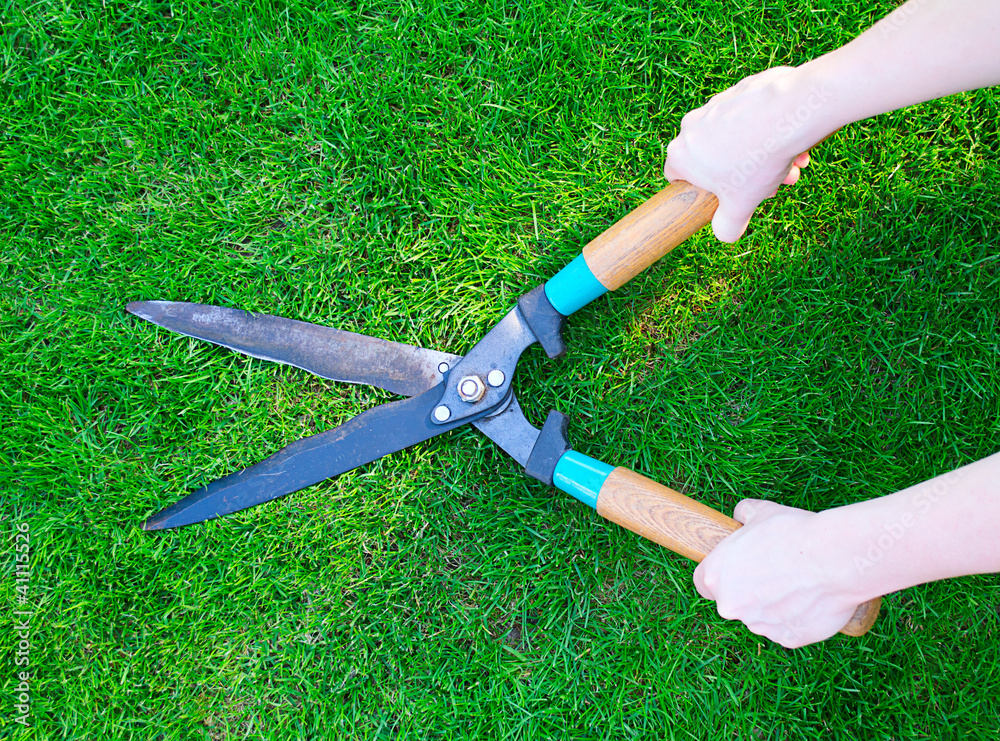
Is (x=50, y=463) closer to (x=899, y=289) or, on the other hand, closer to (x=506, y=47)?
(x=506, y=47)

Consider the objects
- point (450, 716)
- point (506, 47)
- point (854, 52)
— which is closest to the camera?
point (854, 52)

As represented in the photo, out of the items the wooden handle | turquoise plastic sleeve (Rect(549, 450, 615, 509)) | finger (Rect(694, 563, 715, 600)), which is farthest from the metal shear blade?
finger (Rect(694, 563, 715, 600))

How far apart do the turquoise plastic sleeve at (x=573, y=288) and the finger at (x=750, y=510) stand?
737 mm

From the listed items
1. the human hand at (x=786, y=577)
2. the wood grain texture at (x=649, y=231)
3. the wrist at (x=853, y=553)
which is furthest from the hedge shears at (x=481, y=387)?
the wrist at (x=853, y=553)

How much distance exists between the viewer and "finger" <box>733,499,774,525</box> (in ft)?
5.74

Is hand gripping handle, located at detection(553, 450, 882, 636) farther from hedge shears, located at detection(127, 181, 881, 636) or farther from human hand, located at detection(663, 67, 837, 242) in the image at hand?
human hand, located at detection(663, 67, 837, 242)

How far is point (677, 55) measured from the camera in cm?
246

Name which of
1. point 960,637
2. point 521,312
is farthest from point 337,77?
point 960,637

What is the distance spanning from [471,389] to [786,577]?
3.35 feet

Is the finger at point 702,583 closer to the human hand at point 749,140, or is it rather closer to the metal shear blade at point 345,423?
the metal shear blade at point 345,423

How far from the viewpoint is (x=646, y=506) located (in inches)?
74.0

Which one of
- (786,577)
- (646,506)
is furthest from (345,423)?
(786,577)

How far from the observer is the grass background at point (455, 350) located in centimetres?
233

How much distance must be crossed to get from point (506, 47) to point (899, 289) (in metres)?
1.72
